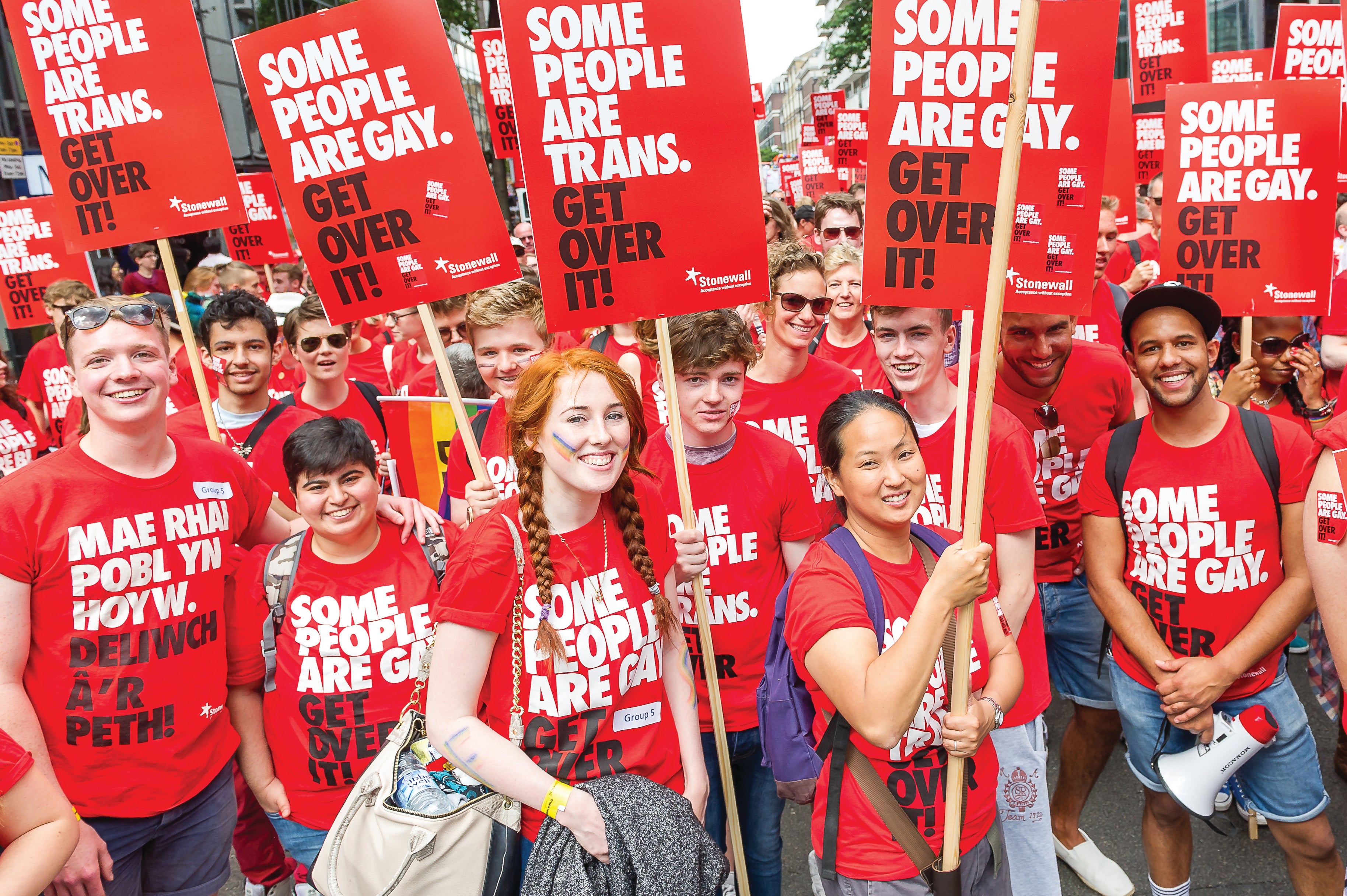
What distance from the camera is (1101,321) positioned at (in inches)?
226

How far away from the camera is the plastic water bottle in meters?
2.36

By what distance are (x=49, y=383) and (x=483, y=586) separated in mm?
6644

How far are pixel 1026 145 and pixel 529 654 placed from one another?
235cm

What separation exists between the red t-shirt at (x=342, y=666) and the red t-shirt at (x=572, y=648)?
0.67 m

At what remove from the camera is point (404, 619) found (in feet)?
10.0

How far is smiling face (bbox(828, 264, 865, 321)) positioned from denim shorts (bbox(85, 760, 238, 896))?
3.59m

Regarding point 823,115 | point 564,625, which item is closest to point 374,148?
point 564,625

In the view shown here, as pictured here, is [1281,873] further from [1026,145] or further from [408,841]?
[408,841]

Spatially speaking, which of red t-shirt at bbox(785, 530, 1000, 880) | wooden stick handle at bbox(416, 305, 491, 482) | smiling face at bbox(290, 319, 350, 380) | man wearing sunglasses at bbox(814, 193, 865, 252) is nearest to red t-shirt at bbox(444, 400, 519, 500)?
wooden stick handle at bbox(416, 305, 491, 482)

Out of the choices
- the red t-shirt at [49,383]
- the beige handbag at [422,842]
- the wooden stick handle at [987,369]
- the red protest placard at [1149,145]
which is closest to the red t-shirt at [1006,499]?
the wooden stick handle at [987,369]

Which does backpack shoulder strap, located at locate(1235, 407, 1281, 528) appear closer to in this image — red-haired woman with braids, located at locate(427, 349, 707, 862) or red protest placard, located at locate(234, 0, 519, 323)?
red-haired woman with braids, located at locate(427, 349, 707, 862)

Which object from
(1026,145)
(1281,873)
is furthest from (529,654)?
(1281,873)

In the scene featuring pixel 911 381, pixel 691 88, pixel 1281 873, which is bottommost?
pixel 1281 873

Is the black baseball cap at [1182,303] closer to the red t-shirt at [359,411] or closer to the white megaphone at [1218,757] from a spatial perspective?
the white megaphone at [1218,757]
